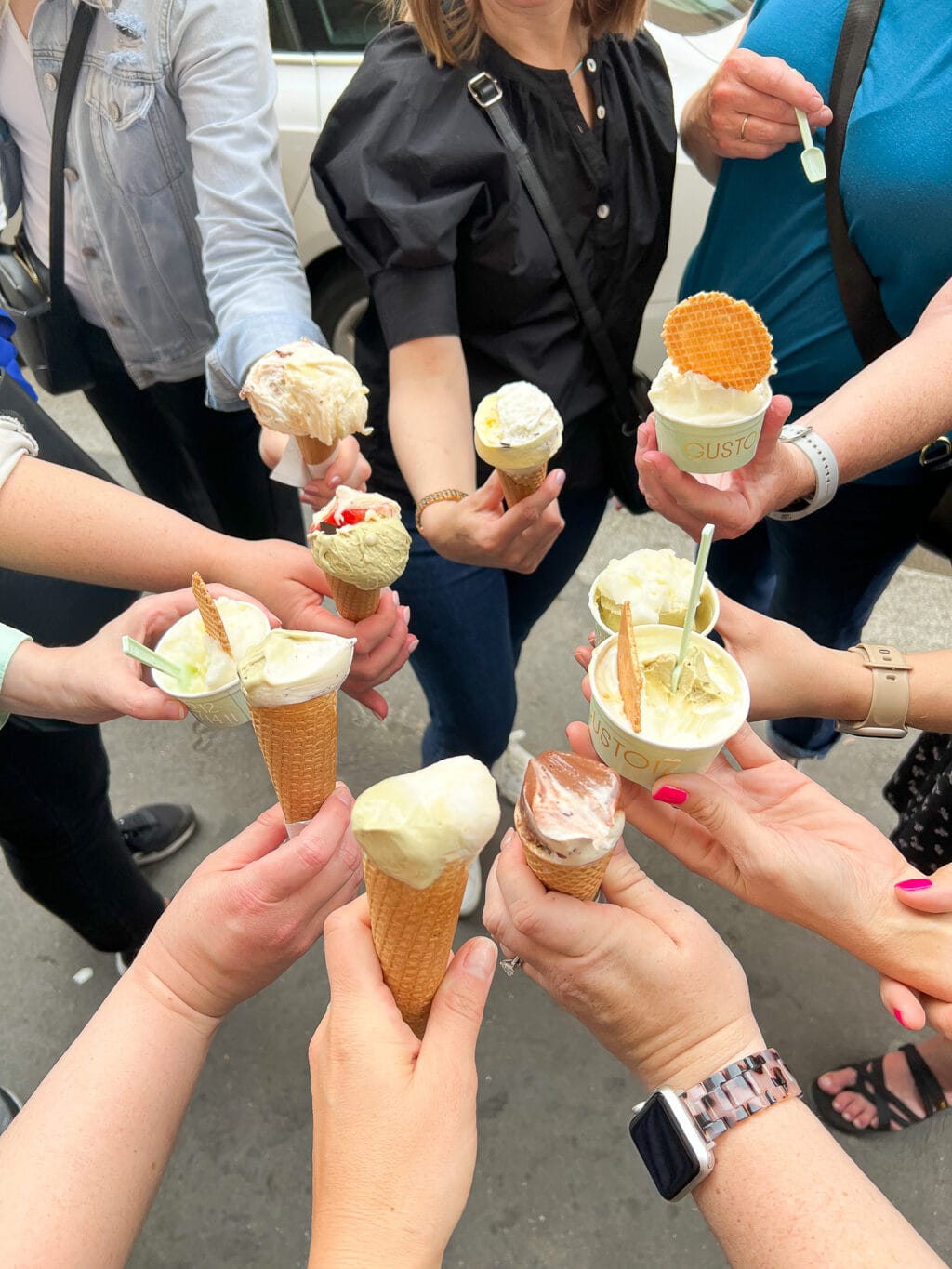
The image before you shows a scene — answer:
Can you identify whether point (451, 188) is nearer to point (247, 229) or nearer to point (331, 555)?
point (247, 229)

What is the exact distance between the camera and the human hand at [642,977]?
1.11 metres

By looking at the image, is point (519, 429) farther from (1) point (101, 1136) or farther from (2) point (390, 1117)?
(1) point (101, 1136)

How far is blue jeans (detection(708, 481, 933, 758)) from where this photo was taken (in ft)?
6.68

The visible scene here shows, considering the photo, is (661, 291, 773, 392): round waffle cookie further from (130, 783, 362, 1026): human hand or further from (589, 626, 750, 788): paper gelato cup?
(130, 783, 362, 1026): human hand

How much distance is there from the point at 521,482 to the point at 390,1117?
129cm

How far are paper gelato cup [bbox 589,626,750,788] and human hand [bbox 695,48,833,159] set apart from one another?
119 centimetres

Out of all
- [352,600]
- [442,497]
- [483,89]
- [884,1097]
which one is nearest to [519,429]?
[442,497]

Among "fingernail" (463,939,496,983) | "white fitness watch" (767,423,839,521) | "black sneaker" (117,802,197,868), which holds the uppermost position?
"white fitness watch" (767,423,839,521)

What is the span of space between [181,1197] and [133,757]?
1.52 meters

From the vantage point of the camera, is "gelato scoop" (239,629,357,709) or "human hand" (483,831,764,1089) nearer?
"human hand" (483,831,764,1089)

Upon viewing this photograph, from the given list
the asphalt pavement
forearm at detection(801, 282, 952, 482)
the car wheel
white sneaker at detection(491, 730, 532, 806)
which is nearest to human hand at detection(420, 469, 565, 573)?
forearm at detection(801, 282, 952, 482)

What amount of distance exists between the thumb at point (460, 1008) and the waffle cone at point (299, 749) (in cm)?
49

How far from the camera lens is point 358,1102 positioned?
0.94 metres

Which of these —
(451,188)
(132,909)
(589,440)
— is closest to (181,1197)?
(132,909)
